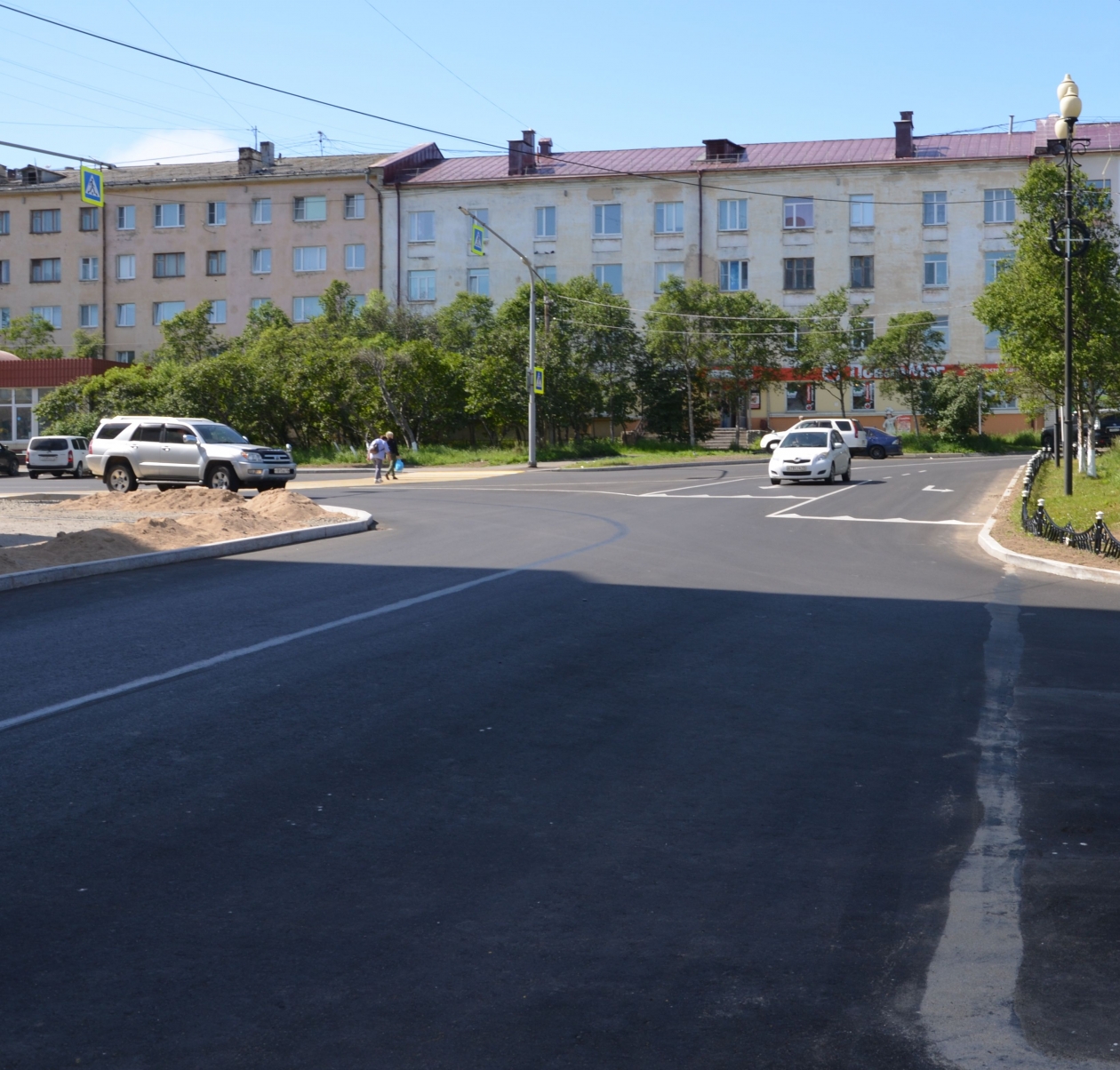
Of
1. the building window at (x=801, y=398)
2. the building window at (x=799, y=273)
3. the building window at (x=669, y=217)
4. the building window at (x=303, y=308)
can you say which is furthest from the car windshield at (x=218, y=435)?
the building window at (x=799, y=273)

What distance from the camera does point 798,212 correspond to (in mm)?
74000

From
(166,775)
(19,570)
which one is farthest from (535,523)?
(166,775)

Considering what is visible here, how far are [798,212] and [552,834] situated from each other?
72806 millimetres

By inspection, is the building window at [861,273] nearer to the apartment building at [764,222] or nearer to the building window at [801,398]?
the apartment building at [764,222]

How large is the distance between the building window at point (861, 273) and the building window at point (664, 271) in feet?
32.5

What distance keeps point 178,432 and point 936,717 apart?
87.3 feet

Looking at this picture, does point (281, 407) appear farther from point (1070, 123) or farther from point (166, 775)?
point (166, 775)

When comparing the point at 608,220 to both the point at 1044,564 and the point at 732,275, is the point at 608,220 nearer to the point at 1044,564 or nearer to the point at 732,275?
the point at 732,275

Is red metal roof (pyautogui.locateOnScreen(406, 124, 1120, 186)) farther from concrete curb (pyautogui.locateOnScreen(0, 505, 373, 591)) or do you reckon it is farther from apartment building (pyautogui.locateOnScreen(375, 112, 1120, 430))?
concrete curb (pyautogui.locateOnScreen(0, 505, 373, 591))

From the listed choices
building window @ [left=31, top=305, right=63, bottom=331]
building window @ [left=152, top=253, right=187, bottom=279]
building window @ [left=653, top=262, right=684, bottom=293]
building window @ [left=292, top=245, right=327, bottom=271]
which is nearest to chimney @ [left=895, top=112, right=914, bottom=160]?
building window @ [left=653, top=262, right=684, bottom=293]

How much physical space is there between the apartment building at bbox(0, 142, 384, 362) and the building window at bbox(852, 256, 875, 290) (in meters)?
28.7

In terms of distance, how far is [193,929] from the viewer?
169 inches

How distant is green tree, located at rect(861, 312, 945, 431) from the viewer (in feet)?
222

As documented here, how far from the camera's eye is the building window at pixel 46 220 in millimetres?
81562
